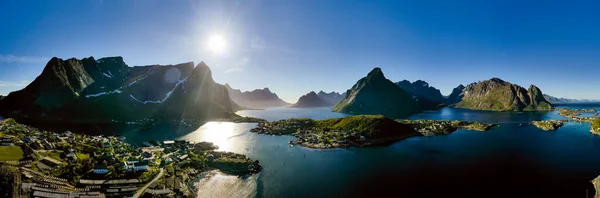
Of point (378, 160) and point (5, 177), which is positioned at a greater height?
point (5, 177)

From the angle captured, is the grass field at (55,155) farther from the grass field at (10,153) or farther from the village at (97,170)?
the grass field at (10,153)

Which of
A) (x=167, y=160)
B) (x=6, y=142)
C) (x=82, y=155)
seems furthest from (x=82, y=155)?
(x=167, y=160)

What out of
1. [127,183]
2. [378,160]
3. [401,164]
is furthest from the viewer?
[378,160]

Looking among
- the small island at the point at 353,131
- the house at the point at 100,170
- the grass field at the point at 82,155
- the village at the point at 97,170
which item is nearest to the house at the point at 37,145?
the village at the point at 97,170

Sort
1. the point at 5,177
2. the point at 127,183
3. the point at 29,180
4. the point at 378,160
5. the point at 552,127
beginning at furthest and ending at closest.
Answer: the point at 552,127 < the point at 378,160 < the point at 127,183 < the point at 29,180 < the point at 5,177

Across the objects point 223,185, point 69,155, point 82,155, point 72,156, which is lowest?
point 223,185

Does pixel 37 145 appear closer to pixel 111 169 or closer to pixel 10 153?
pixel 10 153

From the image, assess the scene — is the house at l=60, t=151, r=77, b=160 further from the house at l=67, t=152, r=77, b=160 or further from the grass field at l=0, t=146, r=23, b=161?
the grass field at l=0, t=146, r=23, b=161

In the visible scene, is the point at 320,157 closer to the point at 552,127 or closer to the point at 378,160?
the point at 378,160

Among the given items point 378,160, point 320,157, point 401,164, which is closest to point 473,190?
point 401,164
